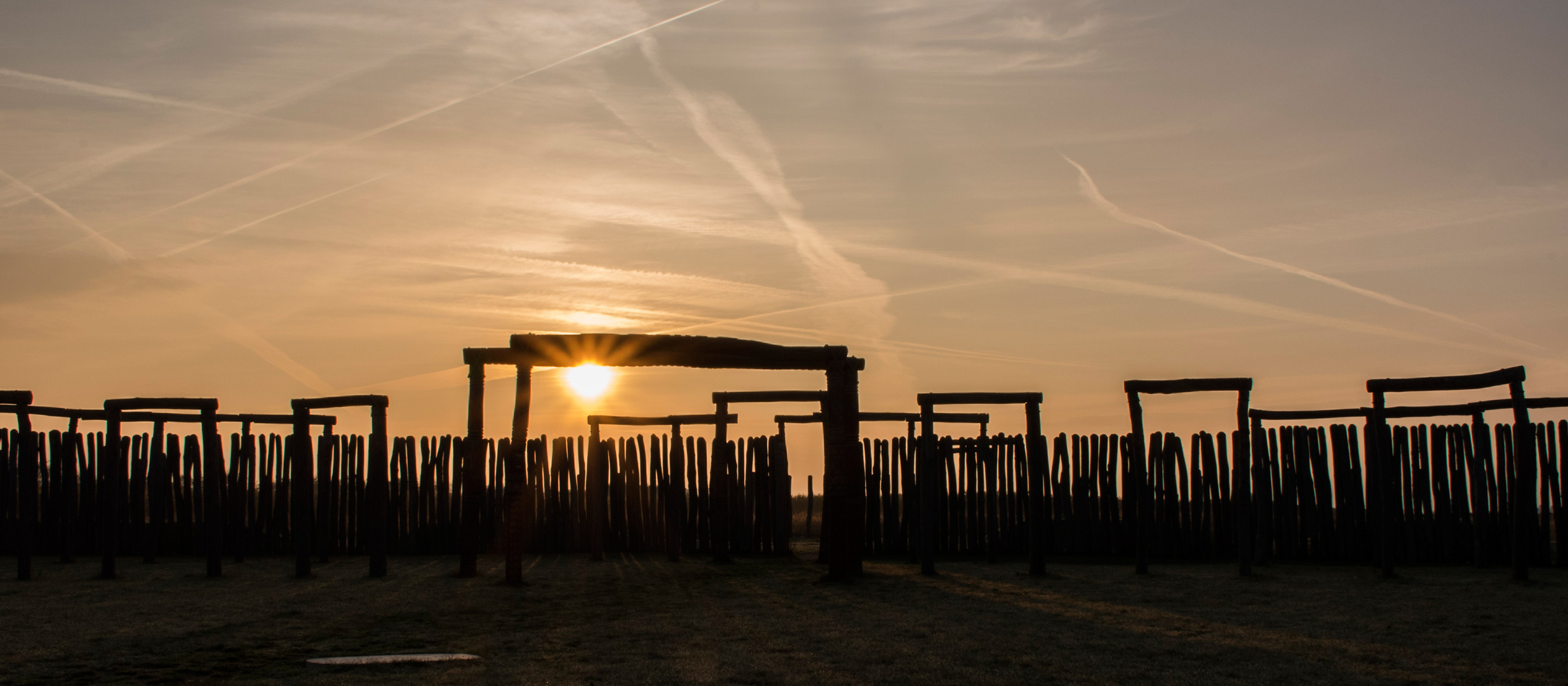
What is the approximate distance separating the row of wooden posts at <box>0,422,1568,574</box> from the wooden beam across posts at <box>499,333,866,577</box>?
426 centimetres

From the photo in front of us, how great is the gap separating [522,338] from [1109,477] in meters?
8.75

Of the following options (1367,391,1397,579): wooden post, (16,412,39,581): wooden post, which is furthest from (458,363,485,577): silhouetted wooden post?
(1367,391,1397,579): wooden post

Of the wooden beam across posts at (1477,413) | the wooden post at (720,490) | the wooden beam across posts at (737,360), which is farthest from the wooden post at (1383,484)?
the wooden post at (720,490)

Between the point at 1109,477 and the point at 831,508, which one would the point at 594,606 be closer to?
the point at 831,508

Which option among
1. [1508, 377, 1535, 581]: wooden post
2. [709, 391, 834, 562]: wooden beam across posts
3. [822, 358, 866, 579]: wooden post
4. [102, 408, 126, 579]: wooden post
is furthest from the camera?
[709, 391, 834, 562]: wooden beam across posts

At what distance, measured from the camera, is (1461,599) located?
10.1 meters

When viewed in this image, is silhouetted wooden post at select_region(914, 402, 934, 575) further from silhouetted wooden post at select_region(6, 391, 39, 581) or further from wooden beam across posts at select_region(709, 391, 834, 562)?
silhouetted wooden post at select_region(6, 391, 39, 581)

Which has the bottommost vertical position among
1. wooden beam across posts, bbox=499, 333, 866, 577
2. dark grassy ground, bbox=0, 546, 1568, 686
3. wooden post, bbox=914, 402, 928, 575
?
dark grassy ground, bbox=0, 546, 1568, 686

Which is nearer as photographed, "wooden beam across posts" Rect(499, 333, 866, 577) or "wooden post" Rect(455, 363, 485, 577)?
"wooden beam across posts" Rect(499, 333, 866, 577)

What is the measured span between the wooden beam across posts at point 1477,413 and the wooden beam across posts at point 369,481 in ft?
36.4

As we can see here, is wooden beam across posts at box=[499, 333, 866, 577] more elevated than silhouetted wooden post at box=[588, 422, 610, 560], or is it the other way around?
wooden beam across posts at box=[499, 333, 866, 577]

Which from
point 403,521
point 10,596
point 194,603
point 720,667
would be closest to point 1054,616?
point 720,667

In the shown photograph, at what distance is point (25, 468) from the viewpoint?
13.6 meters

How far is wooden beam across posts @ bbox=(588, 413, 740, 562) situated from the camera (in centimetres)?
1644
